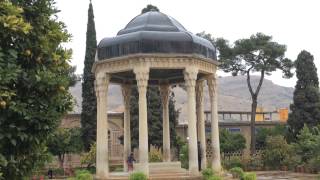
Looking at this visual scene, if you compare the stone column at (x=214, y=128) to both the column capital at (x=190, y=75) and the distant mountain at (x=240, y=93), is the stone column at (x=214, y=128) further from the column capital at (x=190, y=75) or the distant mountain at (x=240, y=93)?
the distant mountain at (x=240, y=93)

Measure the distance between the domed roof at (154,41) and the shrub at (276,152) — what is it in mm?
14924

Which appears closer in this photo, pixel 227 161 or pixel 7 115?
pixel 7 115

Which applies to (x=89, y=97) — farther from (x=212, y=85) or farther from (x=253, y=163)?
(x=212, y=85)

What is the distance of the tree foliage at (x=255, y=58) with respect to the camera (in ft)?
132

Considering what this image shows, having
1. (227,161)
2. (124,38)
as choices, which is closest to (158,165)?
(124,38)

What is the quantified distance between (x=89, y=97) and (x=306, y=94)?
55.3 ft

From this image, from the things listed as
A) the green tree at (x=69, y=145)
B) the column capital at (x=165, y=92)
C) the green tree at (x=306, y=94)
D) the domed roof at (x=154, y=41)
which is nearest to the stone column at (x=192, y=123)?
the domed roof at (x=154, y=41)

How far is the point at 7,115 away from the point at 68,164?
106ft

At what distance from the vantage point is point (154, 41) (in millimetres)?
16547

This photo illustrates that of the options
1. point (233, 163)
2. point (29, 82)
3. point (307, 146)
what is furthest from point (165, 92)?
point (29, 82)

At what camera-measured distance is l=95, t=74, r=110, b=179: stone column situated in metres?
17.2

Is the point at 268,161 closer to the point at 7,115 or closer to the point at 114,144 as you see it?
the point at 114,144

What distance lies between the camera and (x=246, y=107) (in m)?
86.0

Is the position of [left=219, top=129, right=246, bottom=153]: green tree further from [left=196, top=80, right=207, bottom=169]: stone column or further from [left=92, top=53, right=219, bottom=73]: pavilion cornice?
[left=92, top=53, right=219, bottom=73]: pavilion cornice
